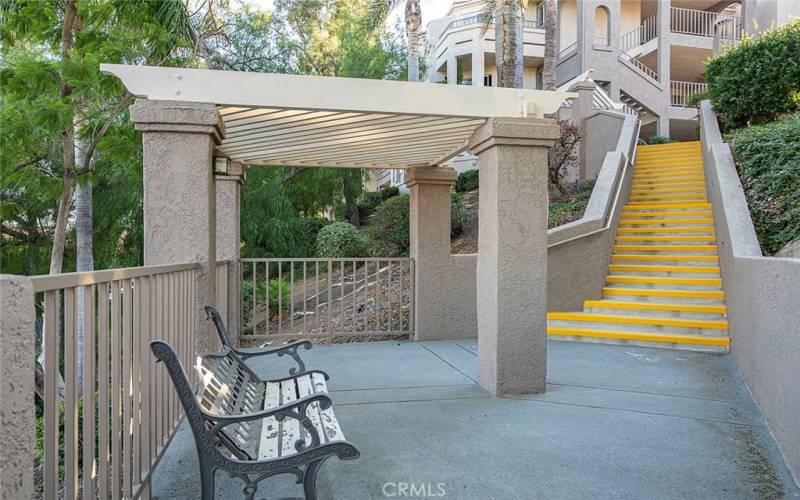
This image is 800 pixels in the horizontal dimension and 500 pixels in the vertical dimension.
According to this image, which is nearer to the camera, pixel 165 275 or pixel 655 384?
pixel 165 275

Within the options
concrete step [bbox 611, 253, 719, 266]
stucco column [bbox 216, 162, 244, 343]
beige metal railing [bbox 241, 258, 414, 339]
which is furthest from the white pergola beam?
concrete step [bbox 611, 253, 719, 266]

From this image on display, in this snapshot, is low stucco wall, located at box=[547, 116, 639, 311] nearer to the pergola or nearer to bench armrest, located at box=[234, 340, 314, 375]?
the pergola

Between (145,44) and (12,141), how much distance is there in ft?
8.82

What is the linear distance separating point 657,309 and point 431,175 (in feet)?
11.8

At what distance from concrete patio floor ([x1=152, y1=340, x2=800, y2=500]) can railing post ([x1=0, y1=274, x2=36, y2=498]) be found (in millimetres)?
1720

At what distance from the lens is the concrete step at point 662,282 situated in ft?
25.0

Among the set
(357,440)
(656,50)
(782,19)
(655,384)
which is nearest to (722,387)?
(655,384)

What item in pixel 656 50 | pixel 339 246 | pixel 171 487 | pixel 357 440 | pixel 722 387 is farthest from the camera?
pixel 656 50

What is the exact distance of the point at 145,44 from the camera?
9.27 meters

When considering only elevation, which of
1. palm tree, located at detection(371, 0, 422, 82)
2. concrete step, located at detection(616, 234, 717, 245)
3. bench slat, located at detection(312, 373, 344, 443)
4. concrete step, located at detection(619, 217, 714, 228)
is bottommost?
bench slat, located at detection(312, 373, 344, 443)

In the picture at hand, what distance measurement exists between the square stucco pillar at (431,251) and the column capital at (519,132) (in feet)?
8.39

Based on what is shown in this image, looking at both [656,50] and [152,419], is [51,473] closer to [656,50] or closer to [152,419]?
[152,419]

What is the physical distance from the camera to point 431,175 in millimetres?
7008

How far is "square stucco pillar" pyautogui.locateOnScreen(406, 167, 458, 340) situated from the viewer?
23.2 feet
